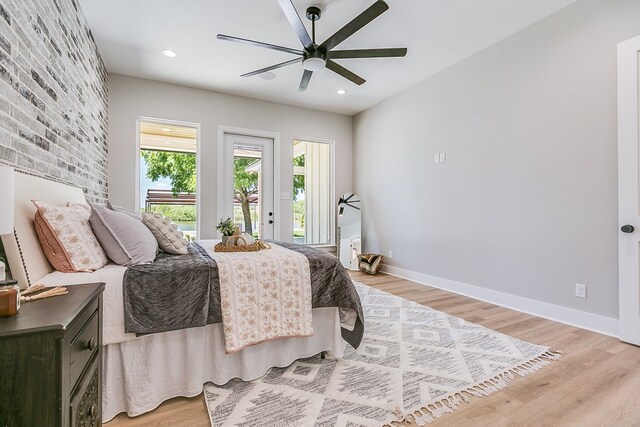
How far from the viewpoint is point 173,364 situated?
1.66 meters

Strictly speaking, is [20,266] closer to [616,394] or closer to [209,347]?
[209,347]

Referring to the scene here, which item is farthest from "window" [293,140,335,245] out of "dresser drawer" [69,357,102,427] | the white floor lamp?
the white floor lamp

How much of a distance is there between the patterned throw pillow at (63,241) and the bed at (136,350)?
3cm

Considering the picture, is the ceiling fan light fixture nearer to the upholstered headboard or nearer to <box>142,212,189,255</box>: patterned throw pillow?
<box>142,212,189,255</box>: patterned throw pillow

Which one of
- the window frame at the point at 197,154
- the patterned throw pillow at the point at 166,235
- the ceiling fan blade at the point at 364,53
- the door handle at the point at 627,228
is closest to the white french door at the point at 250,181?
the window frame at the point at 197,154

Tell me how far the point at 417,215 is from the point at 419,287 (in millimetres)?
1013

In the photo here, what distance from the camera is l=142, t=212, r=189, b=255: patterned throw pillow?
6.76 feet

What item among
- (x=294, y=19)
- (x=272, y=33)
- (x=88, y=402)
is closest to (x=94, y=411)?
(x=88, y=402)

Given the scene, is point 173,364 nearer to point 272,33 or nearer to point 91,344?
point 91,344

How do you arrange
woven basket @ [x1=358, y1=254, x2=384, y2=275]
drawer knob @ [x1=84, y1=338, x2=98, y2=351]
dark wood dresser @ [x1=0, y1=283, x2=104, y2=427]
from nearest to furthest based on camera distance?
dark wood dresser @ [x1=0, y1=283, x2=104, y2=427] → drawer knob @ [x1=84, y1=338, x2=98, y2=351] → woven basket @ [x1=358, y1=254, x2=384, y2=275]

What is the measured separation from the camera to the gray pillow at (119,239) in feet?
5.51

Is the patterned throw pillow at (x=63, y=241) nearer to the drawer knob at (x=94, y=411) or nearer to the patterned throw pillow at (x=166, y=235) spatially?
the patterned throw pillow at (x=166, y=235)

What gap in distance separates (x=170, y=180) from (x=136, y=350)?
3748mm

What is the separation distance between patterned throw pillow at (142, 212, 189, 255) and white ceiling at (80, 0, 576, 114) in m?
1.93
